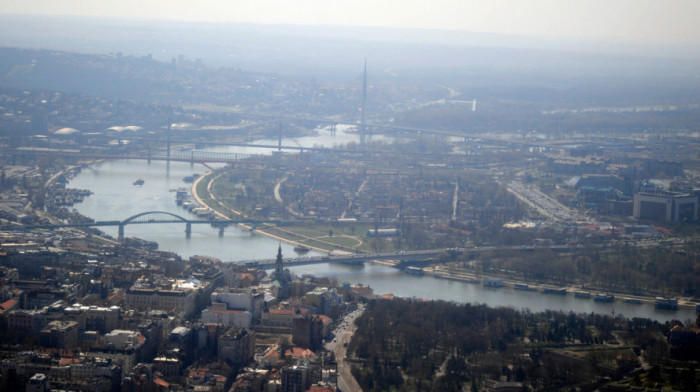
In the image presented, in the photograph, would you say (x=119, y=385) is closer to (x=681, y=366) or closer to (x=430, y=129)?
(x=681, y=366)

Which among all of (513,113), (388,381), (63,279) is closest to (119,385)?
(388,381)

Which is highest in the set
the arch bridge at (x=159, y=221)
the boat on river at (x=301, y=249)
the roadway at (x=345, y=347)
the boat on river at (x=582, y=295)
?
the arch bridge at (x=159, y=221)

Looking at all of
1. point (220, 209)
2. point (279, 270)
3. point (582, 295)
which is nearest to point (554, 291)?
point (582, 295)

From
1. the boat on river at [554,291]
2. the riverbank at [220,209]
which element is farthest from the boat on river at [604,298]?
the riverbank at [220,209]

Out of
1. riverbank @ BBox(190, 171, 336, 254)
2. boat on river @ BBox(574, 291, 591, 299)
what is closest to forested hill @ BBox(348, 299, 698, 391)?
boat on river @ BBox(574, 291, 591, 299)

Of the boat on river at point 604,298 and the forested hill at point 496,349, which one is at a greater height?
the boat on river at point 604,298

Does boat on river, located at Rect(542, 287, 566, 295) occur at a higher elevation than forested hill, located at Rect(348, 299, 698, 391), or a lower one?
higher

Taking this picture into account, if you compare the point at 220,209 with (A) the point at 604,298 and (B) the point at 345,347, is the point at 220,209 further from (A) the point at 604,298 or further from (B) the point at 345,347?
(B) the point at 345,347

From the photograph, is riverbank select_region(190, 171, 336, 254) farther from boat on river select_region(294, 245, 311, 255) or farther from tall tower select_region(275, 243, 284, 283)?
tall tower select_region(275, 243, 284, 283)

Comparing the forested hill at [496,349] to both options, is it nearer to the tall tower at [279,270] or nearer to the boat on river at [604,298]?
the tall tower at [279,270]
